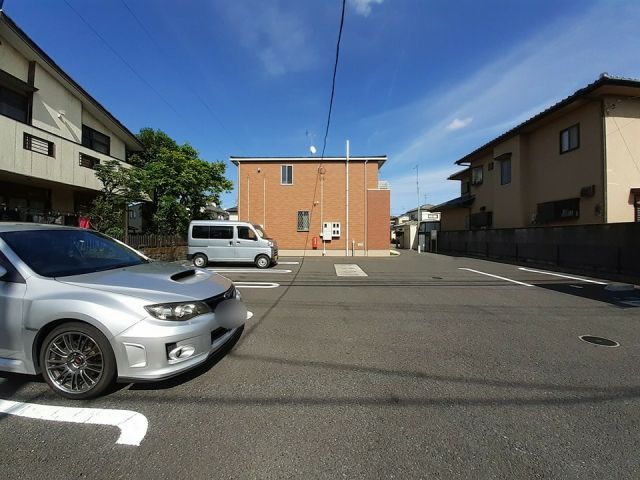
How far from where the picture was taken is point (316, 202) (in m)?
20.7

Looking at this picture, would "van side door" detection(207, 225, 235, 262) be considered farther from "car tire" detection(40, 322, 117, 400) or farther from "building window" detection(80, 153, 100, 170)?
"car tire" detection(40, 322, 117, 400)

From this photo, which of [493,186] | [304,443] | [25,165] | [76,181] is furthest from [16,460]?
[493,186]

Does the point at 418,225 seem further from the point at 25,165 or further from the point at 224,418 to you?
the point at 224,418

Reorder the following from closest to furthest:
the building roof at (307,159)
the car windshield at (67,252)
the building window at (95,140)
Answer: the car windshield at (67,252) < the building window at (95,140) < the building roof at (307,159)

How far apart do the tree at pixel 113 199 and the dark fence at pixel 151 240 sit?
427mm

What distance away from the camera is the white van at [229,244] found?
13.3 metres

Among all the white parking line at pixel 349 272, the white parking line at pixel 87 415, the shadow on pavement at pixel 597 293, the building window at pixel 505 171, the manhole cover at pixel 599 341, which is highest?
the building window at pixel 505 171

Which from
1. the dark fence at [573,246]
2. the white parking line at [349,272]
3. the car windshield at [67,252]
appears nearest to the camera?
the car windshield at [67,252]

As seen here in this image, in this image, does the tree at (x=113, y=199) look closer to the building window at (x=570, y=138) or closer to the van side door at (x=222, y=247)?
the van side door at (x=222, y=247)

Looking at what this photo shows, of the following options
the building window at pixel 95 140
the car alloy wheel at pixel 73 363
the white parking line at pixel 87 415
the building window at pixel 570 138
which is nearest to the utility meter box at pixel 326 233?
the building window at pixel 570 138

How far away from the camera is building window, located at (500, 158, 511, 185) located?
18.9 meters

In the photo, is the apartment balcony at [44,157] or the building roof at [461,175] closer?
the apartment balcony at [44,157]

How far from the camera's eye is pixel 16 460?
2.05 m

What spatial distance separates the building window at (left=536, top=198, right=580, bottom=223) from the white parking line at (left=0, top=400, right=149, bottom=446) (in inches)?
671
